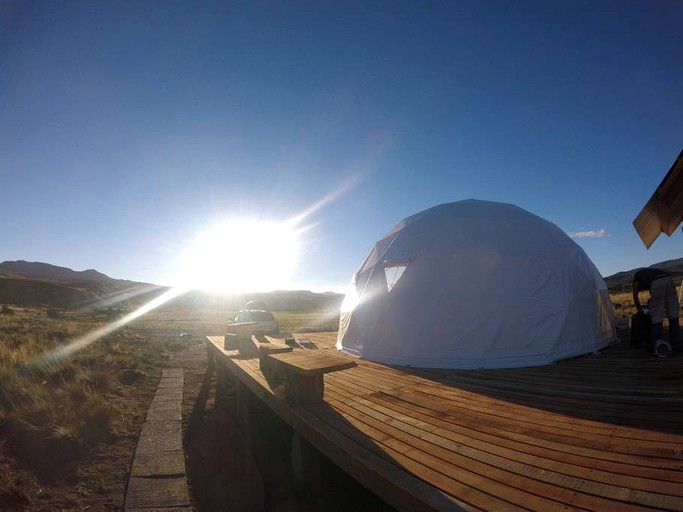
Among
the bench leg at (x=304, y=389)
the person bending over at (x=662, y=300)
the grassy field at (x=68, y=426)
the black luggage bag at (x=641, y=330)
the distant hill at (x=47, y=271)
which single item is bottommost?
the grassy field at (x=68, y=426)

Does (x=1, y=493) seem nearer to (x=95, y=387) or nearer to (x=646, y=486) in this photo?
(x=95, y=387)

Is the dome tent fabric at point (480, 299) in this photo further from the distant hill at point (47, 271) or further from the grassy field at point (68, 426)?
the distant hill at point (47, 271)

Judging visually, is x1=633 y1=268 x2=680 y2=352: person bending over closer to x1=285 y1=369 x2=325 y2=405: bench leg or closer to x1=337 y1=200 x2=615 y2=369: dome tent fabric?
x1=337 y1=200 x2=615 y2=369: dome tent fabric

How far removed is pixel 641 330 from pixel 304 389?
6.78 meters

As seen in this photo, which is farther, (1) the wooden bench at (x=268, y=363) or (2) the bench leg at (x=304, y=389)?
(1) the wooden bench at (x=268, y=363)

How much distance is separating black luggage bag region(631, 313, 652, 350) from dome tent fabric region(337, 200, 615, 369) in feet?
1.72

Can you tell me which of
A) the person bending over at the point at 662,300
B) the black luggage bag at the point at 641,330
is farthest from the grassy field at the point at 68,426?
the black luggage bag at the point at 641,330

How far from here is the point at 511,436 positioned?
2.95 metres

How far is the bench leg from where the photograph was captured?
4.07 meters

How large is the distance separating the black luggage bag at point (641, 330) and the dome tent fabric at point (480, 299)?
525mm

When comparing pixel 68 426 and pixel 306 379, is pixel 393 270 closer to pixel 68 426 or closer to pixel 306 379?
pixel 306 379

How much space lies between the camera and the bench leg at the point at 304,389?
13.4 feet

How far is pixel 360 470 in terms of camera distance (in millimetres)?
2615

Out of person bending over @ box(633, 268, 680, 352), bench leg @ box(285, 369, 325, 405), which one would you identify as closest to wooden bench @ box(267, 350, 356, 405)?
bench leg @ box(285, 369, 325, 405)
